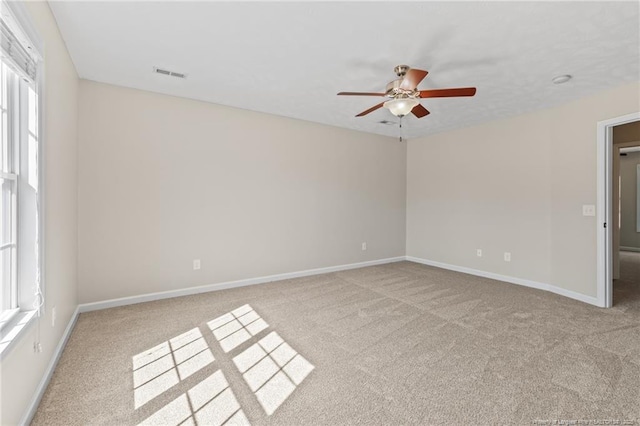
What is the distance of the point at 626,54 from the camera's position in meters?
2.48

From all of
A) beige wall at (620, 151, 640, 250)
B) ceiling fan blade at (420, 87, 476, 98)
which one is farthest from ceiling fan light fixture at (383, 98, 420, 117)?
beige wall at (620, 151, 640, 250)

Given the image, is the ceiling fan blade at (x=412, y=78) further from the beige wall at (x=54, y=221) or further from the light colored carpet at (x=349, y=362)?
the beige wall at (x=54, y=221)

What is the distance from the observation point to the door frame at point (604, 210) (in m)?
3.27

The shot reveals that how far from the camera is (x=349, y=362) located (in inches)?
82.8

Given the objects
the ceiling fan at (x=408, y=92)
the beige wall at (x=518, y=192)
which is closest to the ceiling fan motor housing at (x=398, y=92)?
the ceiling fan at (x=408, y=92)

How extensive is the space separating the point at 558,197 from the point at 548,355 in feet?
8.17

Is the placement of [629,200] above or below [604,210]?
above

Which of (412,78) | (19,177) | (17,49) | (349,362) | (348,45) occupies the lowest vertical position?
(349,362)

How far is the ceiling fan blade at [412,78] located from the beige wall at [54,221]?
7.96ft

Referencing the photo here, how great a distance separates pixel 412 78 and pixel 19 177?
8.89 ft

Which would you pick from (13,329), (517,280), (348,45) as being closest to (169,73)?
(348,45)

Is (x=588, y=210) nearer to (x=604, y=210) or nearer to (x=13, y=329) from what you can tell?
(x=604, y=210)

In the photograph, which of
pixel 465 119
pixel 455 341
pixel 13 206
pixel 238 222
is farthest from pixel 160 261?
pixel 465 119

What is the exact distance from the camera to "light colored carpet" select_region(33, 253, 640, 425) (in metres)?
1.61
